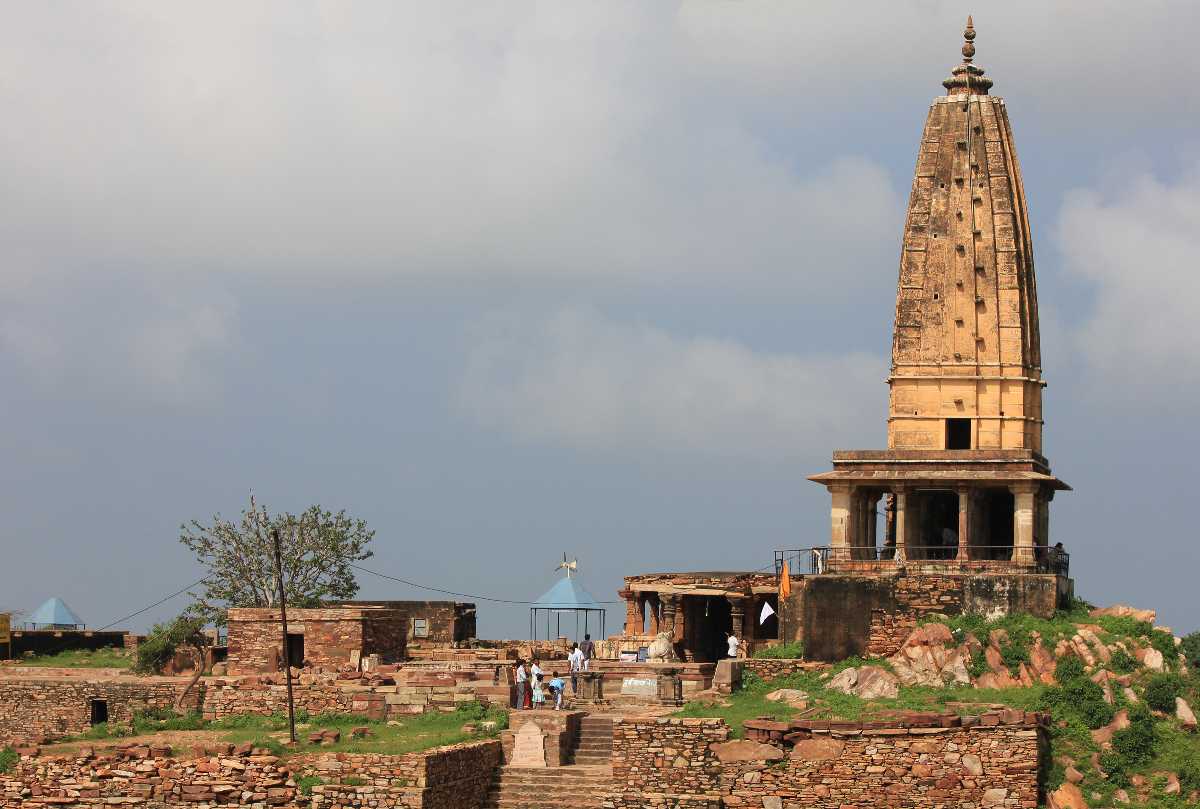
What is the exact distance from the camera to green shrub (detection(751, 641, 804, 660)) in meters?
44.8

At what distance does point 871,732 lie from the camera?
127ft

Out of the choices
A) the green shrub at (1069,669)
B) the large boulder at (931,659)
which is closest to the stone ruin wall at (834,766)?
the green shrub at (1069,669)

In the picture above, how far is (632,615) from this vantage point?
5425cm

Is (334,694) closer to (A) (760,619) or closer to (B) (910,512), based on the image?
(A) (760,619)

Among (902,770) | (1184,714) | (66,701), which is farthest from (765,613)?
A: (66,701)

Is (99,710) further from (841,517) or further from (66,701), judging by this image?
(841,517)

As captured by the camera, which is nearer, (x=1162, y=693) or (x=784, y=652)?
(x=1162, y=693)

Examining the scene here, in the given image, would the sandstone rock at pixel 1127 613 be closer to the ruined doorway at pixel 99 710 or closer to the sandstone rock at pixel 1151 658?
the sandstone rock at pixel 1151 658

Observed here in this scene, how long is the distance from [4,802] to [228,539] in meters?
19.2

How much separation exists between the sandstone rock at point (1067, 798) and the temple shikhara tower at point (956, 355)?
9353mm

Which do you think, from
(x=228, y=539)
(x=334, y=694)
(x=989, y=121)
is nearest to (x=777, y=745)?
(x=334, y=694)

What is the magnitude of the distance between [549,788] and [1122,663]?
1160cm

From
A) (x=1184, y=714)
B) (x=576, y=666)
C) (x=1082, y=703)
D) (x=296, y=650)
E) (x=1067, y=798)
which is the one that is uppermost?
(x=296, y=650)

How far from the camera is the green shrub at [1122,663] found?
138ft
